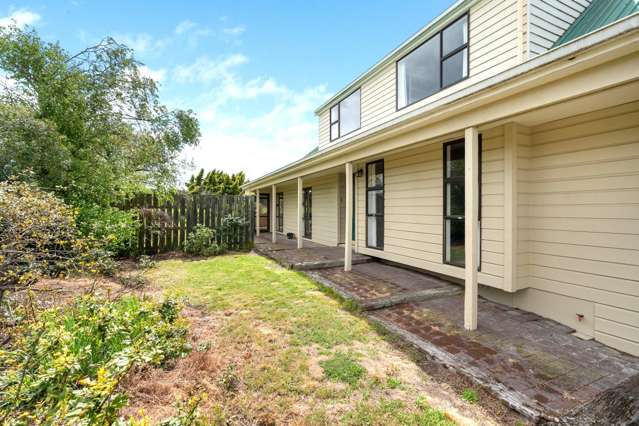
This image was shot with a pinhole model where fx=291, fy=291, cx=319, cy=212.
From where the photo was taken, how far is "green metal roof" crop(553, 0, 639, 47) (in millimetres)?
4516

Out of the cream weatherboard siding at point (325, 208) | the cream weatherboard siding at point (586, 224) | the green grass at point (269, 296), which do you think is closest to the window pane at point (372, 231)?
the green grass at point (269, 296)

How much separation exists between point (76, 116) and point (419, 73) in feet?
24.0

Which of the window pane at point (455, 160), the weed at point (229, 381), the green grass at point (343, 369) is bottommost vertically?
the green grass at point (343, 369)

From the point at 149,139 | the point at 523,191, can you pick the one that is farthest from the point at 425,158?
the point at 149,139

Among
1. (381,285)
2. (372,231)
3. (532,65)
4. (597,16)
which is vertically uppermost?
(597,16)

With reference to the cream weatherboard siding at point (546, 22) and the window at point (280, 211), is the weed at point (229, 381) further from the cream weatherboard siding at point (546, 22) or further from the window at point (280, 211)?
the window at point (280, 211)

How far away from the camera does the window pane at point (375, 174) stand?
22.5 feet

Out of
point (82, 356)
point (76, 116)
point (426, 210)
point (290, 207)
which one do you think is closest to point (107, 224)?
point (76, 116)

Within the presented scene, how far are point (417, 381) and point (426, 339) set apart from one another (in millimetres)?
745

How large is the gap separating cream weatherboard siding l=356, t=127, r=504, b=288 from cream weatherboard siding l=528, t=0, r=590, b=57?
1.90 m

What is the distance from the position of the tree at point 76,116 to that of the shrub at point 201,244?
6.73ft

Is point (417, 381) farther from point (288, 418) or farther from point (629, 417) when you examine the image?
point (629, 417)

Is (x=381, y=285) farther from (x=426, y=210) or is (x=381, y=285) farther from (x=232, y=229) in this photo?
(x=232, y=229)

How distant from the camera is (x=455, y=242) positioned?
4.90m
